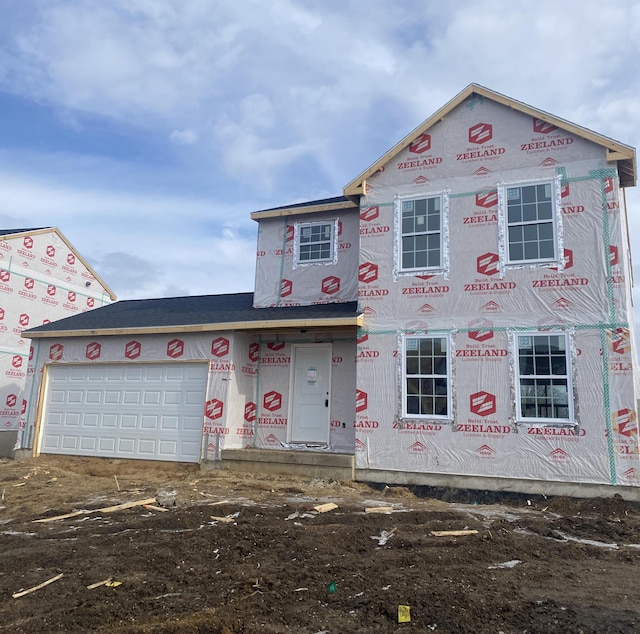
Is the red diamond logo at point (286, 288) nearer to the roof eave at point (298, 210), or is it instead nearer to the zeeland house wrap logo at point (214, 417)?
the roof eave at point (298, 210)

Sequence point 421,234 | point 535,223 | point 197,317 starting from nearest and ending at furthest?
point 535,223 → point 421,234 → point 197,317

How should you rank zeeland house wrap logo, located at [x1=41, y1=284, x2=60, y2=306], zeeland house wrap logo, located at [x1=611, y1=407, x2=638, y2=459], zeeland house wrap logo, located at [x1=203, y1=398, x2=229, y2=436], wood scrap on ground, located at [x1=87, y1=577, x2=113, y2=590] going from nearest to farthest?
wood scrap on ground, located at [x1=87, y1=577, x2=113, y2=590] < zeeland house wrap logo, located at [x1=611, y1=407, x2=638, y2=459] < zeeland house wrap logo, located at [x1=203, y1=398, x2=229, y2=436] < zeeland house wrap logo, located at [x1=41, y1=284, x2=60, y2=306]

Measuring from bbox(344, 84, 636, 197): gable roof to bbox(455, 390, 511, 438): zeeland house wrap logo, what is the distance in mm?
4892

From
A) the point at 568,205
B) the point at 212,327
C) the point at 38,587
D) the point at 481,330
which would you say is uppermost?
the point at 568,205

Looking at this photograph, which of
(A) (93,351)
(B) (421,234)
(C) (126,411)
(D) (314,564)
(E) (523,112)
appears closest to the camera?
(D) (314,564)

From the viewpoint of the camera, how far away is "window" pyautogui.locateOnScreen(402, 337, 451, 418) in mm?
10469

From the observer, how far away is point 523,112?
10.7 m

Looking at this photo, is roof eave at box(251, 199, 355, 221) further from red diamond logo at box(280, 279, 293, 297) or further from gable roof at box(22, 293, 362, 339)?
gable roof at box(22, 293, 362, 339)

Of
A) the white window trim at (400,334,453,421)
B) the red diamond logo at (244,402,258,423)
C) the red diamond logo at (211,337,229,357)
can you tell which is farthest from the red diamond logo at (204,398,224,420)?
the white window trim at (400,334,453,421)

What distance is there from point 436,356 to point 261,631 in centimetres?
745

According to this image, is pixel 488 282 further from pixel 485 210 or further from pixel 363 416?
pixel 363 416

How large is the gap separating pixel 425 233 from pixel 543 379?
3.66 meters

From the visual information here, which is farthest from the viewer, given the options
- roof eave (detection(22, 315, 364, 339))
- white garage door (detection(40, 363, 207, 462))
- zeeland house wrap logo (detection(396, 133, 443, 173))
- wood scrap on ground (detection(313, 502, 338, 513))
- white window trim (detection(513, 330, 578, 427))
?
white garage door (detection(40, 363, 207, 462))

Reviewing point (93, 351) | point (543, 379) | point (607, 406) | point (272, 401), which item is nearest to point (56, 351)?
point (93, 351)
